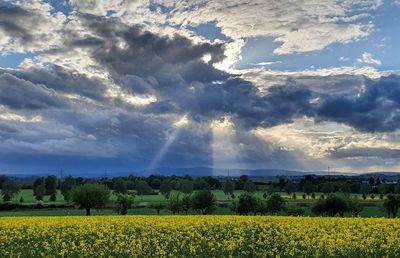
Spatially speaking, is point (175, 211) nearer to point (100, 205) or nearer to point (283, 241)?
point (100, 205)

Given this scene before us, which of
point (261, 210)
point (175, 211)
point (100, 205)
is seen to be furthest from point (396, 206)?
point (100, 205)

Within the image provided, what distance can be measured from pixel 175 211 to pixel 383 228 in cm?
9731

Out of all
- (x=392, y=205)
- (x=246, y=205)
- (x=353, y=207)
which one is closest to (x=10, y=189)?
(x=246, y=205)

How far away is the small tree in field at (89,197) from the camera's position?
103 meters

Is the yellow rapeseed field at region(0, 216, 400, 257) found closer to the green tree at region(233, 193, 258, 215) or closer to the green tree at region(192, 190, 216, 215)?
the green tree at region(233, 193, 258, 215)

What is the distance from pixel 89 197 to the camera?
10281 centimetres

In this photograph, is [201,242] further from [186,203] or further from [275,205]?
[186,203]

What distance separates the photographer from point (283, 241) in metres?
24.7

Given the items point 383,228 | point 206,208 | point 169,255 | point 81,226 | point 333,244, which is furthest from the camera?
point 206,208

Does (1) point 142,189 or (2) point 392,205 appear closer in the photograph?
(2) point 392,205

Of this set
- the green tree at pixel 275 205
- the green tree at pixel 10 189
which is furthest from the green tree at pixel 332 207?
the green tree at pixel 10 189

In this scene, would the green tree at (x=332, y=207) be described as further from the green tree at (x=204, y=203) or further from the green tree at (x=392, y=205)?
the green tree at (x=204, y=203)

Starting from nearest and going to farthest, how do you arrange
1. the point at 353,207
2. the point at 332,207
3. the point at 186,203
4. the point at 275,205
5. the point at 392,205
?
the point at 275,205
the point at 392,205
the point at 353,207
the point at 332,207
the point at 186,203

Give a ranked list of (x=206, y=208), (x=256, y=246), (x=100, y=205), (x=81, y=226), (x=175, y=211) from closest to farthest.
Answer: (x=256, y=246)
(x=81, y=226)
(x=100, y=205)
(x=206, y=208)
(x=175, y=211)
